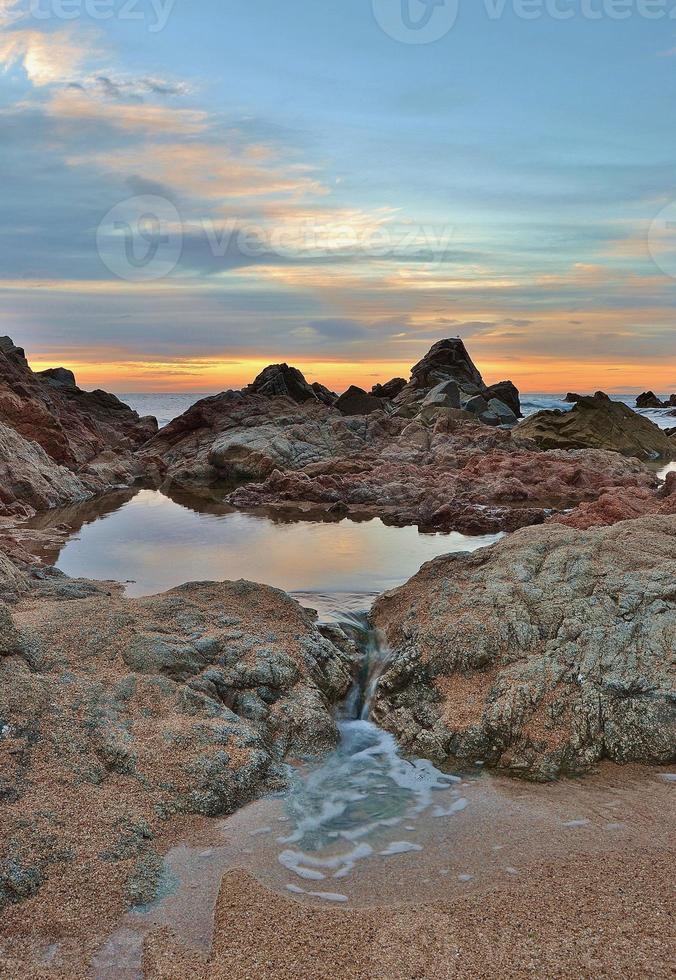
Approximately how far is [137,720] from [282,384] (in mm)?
37757

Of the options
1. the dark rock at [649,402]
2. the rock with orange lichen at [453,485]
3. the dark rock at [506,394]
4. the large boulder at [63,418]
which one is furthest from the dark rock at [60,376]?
the dark rock at [649,402]

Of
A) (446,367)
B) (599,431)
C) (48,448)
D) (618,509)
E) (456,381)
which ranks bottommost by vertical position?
(618,509)

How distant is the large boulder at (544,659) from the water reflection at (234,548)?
3.20 meters

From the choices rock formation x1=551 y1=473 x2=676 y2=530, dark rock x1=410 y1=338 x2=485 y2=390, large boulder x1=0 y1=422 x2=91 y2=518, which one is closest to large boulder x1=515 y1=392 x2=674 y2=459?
rock formation x1=551 y1=473 x2=676 y2=530

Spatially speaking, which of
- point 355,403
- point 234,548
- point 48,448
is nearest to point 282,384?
point 355,403

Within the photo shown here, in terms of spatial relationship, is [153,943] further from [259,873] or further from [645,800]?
[645,800]

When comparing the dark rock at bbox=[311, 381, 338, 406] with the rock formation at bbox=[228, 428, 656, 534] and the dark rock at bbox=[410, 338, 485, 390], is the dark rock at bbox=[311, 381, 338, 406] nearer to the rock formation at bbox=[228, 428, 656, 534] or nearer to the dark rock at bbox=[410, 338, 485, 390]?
the dark rock at bbox=[410, 338, 485, 390]

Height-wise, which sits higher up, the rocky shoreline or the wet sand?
the rocky shoreline

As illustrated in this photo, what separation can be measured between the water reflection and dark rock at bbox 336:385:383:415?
75.2ft

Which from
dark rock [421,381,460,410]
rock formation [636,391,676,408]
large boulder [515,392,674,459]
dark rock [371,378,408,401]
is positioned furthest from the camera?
rock formation [636,391,676,408]

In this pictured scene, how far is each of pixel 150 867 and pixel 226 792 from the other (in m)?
0.96

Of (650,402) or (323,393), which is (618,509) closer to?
(323,393)

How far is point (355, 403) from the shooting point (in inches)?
1796

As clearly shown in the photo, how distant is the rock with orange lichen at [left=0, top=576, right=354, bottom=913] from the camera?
16.4 ft
